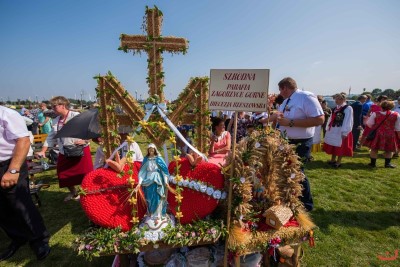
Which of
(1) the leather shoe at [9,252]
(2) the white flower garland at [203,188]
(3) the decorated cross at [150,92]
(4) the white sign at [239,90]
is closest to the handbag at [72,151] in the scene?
(1) the leather shoe at [9,252]

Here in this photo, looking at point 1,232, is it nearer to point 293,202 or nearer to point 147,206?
point 147,206

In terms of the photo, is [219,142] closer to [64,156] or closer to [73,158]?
[73,158]

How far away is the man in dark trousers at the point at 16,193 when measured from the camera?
2.87 meters

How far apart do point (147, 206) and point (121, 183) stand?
402mm

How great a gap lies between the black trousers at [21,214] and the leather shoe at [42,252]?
52mm

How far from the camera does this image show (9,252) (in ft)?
10.8

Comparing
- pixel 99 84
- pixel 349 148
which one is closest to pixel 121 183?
pixel 99 84

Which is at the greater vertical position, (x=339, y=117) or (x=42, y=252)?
(x=339, y=117)

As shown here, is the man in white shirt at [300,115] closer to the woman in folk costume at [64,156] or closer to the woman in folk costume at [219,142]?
the woman in folk costume at [219,142]

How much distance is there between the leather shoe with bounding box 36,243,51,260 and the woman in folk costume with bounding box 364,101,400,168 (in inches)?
327

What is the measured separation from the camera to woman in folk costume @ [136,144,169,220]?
2492mm

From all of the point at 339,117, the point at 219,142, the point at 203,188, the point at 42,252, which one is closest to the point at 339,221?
the point at 219,142

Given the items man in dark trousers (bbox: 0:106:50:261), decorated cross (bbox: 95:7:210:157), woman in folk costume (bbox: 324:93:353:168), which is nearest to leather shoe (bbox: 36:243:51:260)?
man in dark trousers (bbox: 0:106:50:261)

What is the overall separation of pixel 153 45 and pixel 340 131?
19.5 ft
